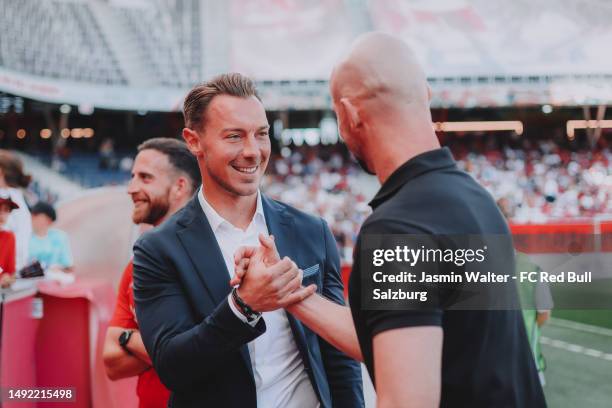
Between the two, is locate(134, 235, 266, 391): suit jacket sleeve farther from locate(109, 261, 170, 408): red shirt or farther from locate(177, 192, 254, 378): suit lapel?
locate(109, 261, 170, 408): red shirt

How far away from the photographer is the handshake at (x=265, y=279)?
149 cm

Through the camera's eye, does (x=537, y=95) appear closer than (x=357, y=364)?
No

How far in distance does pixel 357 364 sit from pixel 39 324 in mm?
2343

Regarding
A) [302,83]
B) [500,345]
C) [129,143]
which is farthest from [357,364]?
[129,143]

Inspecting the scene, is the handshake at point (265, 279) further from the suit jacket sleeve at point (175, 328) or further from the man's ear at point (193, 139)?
the man's ear at point (193, 139)

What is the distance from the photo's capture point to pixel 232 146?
191 centimetres

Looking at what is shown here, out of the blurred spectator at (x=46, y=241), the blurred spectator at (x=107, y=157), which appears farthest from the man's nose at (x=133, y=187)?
the blurred spectator at (x=107, y=157)

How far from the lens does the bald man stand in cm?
112

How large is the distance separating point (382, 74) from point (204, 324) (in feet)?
2.60

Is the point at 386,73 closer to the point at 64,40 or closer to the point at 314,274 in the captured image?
A: the point at 314,274

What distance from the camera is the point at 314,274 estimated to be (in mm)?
1850

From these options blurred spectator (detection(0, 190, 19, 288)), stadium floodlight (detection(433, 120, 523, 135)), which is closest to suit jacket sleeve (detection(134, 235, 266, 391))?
blurred spectator (detection(0, 190, 19, 288))

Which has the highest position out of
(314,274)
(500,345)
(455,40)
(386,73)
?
(455,40)

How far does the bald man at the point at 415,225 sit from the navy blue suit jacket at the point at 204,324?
0.48 metres
